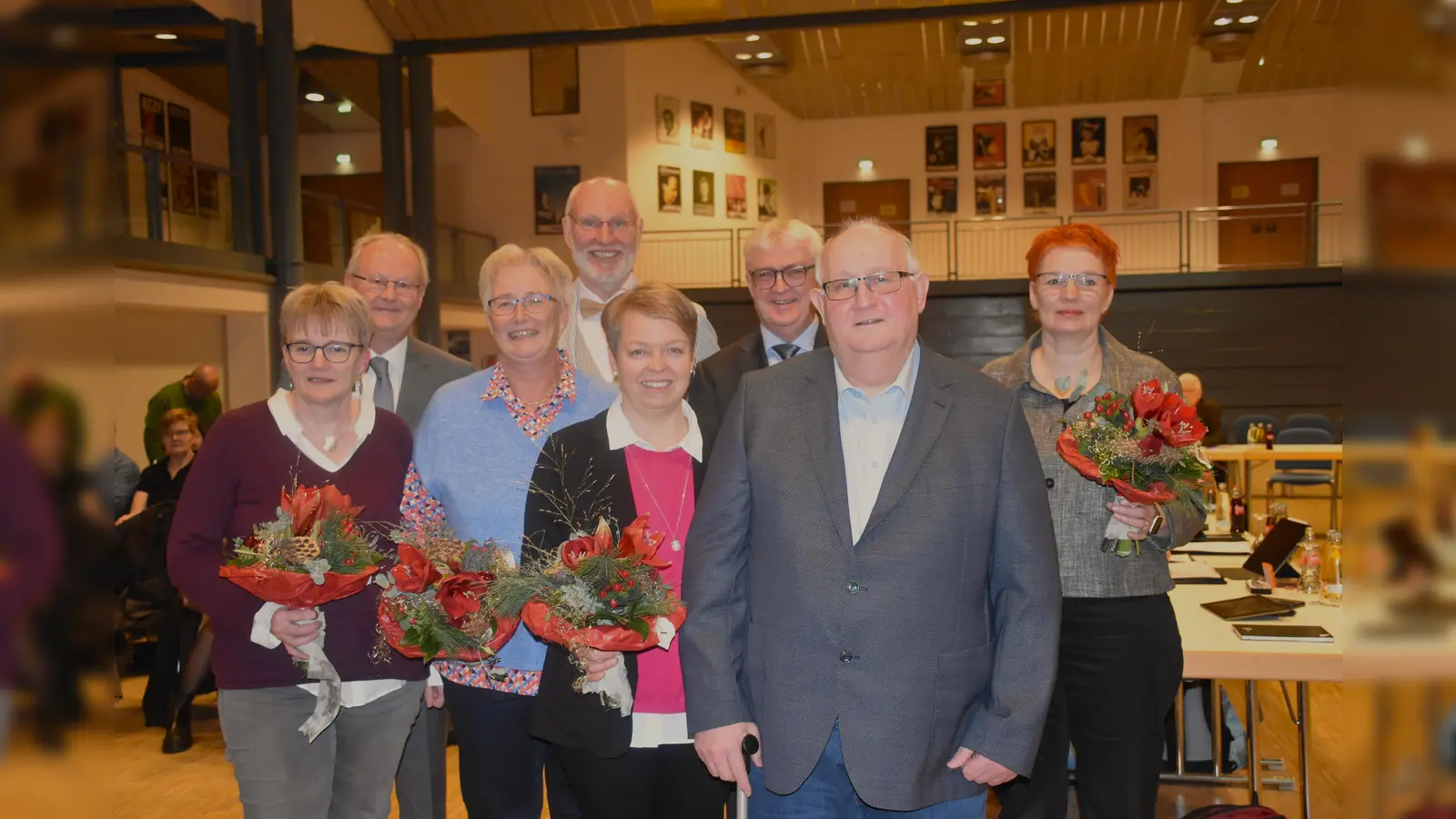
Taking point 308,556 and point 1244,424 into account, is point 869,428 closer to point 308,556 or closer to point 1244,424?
point 308,556

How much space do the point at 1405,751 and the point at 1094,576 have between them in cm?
251

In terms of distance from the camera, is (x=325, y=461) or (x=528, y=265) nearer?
(x=325, y=461)

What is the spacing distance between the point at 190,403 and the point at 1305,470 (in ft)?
33.0

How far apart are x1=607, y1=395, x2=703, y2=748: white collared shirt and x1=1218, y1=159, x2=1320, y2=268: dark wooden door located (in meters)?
13.9

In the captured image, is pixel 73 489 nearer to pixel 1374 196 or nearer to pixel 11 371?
pixel 11 371

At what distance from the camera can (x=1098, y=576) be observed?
273cm

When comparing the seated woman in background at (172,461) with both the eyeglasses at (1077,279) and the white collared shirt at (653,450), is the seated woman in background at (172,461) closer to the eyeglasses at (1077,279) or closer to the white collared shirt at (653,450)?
the white collared shirt at (653,450)

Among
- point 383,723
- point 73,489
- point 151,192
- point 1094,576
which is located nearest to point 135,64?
point 151,192

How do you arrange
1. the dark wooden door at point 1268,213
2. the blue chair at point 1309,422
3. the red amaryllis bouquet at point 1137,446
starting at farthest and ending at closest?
1. the dark wooden door at point 1268,213
2. the blue chair at point 1309,422
3. the red amaryllis bouquet at point 1137,446

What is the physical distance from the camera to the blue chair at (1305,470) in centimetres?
1043

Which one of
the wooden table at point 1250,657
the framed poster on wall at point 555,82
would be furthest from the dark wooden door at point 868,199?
the wooden table at point 1250,657

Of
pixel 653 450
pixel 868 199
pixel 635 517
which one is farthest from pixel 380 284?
pixel 868 199

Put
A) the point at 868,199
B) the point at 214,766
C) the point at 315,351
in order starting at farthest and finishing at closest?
the point at 868,199 → the point at 214,766 → the point at 315,351

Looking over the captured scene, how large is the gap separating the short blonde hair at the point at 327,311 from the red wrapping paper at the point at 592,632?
907 millimetres
